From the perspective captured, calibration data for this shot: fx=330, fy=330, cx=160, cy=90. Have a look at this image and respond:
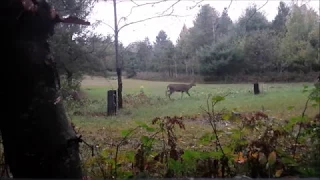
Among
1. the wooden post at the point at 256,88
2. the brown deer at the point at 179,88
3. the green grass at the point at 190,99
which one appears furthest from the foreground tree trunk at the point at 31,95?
the wooden post at the point at 256,88

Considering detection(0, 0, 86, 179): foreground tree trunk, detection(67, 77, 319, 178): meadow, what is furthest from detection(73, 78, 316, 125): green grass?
detection(0, 0, 86, 179): foreground tree trunk

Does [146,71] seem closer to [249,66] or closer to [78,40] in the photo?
[78,40]

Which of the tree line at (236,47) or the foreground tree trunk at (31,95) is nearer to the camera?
the foreground tree trunk at (31,95)

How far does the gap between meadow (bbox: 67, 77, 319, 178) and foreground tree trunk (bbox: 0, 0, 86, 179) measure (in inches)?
12.9

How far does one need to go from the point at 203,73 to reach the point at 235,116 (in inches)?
9.9

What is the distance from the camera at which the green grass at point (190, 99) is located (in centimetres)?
Answer: 146

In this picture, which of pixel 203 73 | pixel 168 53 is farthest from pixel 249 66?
pixel 168 53

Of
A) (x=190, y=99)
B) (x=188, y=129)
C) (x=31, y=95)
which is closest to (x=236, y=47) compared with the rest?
(x=190, y=99)

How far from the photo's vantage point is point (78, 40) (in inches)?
57.5

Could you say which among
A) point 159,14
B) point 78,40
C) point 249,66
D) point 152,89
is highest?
point 159,14

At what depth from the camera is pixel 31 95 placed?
3.40 feet

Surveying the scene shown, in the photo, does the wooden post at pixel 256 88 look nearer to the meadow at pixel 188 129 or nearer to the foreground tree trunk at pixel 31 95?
the meadow at pixel 188 129

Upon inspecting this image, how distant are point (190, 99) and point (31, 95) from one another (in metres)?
0.75

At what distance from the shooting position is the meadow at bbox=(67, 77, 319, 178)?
134 centimetres
